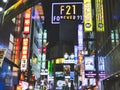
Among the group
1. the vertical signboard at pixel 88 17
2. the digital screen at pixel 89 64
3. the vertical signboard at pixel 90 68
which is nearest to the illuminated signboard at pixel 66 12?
the vertical signboard at pixel 88 17

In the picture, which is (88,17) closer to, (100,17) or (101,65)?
(100,17)

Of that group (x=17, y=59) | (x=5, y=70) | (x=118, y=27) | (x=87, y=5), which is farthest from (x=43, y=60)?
(x=118, y=27)

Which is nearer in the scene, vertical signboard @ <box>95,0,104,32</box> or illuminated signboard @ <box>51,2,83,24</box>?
illuminated signboard @ <box>51,2,83,24</box>

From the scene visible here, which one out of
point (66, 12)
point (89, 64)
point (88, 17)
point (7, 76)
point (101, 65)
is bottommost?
point (7, 76)

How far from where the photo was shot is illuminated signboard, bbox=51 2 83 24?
23.2 m

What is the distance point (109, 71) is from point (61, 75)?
83.4 meters

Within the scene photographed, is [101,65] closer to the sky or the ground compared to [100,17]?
closer to the ground

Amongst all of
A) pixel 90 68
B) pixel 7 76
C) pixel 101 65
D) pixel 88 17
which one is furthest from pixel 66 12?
pixel 7 76

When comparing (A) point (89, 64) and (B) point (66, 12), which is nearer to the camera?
(B) point (66, 12)

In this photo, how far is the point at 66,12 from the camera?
77.8 ft

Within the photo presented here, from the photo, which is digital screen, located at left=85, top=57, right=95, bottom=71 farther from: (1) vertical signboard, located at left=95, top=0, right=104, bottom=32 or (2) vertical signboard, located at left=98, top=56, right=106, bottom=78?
(1) vertical signboard, located at left=95, top=0, right=104, bottom=32

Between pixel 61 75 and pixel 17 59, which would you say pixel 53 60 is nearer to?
pixel 61 75

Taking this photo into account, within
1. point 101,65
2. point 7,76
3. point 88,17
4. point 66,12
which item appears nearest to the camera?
point 66,12

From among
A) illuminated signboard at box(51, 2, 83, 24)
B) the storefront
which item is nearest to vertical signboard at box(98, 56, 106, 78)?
illuminated signboard at box(51, 2, 83, 24)
